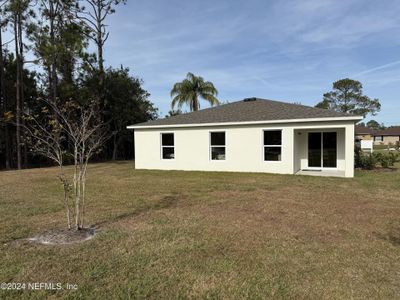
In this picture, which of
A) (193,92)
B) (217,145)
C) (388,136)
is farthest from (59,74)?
(388,136)

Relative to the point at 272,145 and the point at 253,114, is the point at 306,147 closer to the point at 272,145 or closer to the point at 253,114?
the point at 272,145

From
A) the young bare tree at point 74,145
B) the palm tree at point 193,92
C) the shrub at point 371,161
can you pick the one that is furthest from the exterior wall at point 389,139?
the young bare tree at point 74,145

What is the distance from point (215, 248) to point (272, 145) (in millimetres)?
9567

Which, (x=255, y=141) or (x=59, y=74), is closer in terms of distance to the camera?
(x=255, y=141)

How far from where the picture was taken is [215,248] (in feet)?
13.8

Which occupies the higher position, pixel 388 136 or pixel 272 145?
pixel 388 136

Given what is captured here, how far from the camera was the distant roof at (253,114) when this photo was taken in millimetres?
12591

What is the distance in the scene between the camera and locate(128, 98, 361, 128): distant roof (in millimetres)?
12591

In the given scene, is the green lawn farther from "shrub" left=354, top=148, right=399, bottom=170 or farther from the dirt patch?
"shrub" left=354, top=148, right=399, bottom=170

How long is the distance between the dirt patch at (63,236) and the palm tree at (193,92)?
23.2 m

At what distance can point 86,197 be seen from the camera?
8188 millimetres

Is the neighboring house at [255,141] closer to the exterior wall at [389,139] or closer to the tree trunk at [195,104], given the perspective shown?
the tree trunk at [195,104]

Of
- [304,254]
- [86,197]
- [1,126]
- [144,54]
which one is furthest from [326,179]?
[1,126]

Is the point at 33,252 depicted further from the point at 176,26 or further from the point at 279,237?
the point at 176,26
